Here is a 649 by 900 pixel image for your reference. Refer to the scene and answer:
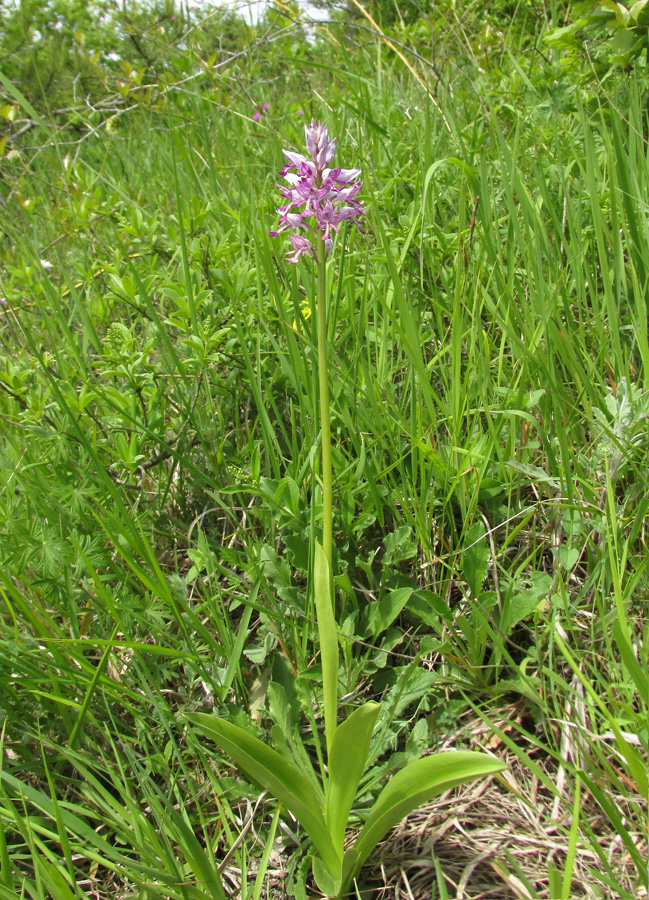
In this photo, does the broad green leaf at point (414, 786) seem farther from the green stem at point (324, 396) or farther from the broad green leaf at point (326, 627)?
the green stem at point (324, 396)

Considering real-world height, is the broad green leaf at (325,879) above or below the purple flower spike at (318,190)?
below

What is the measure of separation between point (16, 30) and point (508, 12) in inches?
189

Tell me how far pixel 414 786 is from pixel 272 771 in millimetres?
233

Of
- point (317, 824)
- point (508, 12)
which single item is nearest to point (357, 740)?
point (317, 824)

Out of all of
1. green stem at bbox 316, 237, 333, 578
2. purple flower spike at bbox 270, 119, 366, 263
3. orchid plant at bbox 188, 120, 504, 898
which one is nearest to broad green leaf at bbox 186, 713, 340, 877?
orchid plant at bbox 188, 120, 504, 898

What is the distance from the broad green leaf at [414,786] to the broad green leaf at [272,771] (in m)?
0.05

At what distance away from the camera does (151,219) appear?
2.13 m

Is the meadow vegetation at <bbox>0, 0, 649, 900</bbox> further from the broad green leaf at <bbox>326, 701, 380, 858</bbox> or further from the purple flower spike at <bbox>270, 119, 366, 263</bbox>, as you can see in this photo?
the purple flower spike at <bbox>270, 119, 366, 263</bbox>

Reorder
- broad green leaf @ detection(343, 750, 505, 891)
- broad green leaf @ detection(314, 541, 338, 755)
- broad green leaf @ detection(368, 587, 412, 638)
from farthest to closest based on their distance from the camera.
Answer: broad green leaf @ detection(368, 587, 412, 638) < broad green leaf @ detection(314, 541, 338, 755) < broad green leaf @ detection(343, 750, 505, 891)

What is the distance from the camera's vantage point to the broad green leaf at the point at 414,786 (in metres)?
0.90

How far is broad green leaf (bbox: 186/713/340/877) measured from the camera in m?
0.95

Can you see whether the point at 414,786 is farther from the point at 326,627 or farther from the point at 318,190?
the point at 318,190

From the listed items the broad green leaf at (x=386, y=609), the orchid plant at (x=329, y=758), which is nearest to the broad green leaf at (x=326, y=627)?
the orchid plant at (x=329, y=758)

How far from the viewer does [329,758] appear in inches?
38.6
